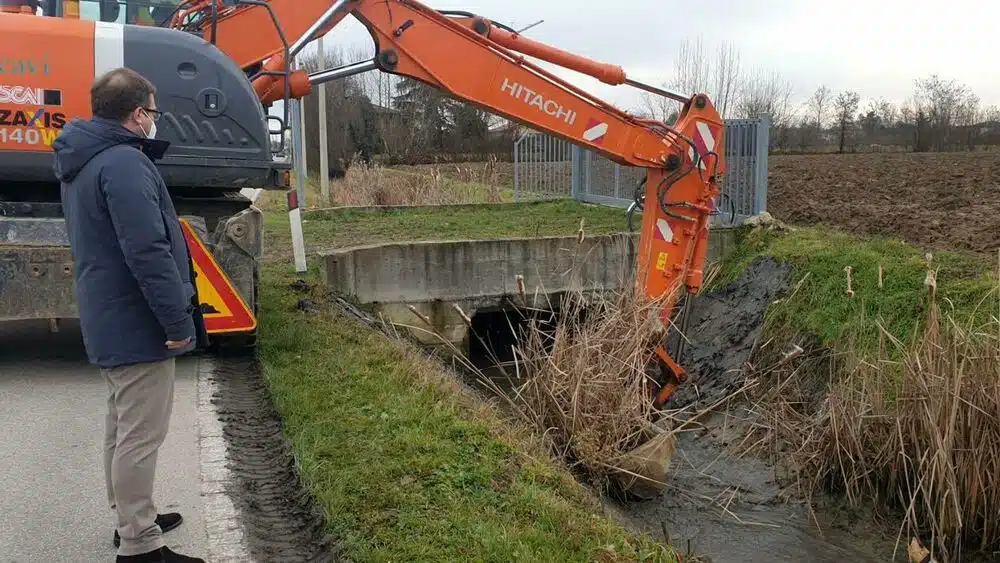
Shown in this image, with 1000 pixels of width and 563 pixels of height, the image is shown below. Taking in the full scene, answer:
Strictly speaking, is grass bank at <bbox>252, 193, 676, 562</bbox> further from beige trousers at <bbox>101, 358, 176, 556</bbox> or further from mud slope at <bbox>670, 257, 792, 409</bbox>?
mud slope at <bbox>670, 257, 792, 409</bbox>

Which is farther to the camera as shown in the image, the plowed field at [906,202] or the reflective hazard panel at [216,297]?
the plowed field at [906,202]

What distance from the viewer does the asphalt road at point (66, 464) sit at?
369 centimetres

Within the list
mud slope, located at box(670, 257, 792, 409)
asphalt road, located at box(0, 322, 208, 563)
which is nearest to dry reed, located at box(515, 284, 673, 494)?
asphalt road, located at box(0, 322, 208, 563)

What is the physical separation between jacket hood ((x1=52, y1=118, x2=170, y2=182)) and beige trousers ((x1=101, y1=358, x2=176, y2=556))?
2.59 ft

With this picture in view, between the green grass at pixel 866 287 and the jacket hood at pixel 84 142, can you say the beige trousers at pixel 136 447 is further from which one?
the green grass at pixel 866 287

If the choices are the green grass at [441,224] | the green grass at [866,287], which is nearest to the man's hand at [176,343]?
the green grass at [866,287]

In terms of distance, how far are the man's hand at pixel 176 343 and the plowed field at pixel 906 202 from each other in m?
9.01

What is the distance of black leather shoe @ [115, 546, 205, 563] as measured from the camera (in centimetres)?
332

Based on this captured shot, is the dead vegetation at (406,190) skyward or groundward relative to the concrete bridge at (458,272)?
skyward

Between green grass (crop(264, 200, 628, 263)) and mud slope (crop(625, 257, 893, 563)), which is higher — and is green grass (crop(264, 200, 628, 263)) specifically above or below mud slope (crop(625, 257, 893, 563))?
above

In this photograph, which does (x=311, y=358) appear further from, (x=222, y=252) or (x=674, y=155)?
(x=674, y=155)

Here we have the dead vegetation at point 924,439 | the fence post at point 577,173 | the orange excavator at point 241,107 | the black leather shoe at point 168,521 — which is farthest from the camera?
the fence post at point 577,173

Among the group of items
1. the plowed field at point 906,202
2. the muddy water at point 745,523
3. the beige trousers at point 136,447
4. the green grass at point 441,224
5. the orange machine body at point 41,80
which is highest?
the orange machine body at point 41,80

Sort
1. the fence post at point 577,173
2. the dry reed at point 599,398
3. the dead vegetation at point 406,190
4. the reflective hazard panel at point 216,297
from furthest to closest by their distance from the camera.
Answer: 1. the dead vegetation at point 406,190
2. the fence post at point 577,173
3. the reflective hazard panel at point 216,297
4. the dry reed at point 599,398
